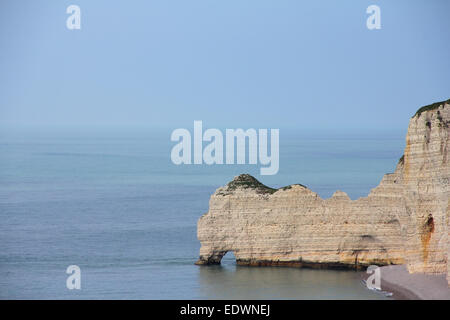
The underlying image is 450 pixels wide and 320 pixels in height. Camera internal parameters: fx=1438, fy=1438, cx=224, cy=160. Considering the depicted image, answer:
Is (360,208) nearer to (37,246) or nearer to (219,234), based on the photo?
(219,234)

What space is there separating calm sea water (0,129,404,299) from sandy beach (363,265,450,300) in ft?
4.15

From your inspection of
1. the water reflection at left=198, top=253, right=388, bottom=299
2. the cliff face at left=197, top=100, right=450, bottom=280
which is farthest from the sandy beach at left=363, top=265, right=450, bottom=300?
the cliff face at left=197, top=100, right=450, bottom=280

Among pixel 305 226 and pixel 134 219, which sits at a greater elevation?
pixel 305 226

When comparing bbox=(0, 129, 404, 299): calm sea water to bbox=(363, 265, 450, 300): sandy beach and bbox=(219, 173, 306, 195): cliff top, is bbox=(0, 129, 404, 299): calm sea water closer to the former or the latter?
bbox=(363, 265, 450, 300): sandy beach

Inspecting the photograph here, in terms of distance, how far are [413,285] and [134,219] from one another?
34.2m

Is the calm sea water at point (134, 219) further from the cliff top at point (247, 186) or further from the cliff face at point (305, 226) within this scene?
the cliff top at point (247, 186)

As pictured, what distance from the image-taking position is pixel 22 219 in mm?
94812

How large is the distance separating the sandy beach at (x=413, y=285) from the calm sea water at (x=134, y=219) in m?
1.27

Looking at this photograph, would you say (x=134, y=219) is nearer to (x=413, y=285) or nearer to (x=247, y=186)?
(x=247, y=186)

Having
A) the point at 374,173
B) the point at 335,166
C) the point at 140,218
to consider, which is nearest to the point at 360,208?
the point at 140,218

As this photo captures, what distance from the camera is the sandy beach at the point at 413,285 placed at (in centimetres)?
6069

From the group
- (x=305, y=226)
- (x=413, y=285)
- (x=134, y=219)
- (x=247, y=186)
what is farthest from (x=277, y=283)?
(x=134, y=219)

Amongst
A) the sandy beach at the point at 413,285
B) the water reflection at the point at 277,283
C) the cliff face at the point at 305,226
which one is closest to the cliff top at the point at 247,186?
the cliff face at the point at 305,226

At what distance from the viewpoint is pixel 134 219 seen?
309 ft
